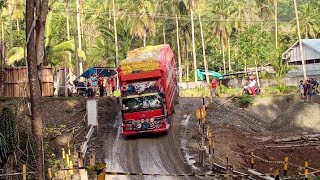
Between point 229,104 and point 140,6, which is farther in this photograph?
point 140,6

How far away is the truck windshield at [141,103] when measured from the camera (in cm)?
2367

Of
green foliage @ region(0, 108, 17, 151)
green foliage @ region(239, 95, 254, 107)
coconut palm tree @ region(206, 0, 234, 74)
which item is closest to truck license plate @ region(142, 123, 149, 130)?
green foliage @ region(0, 108, 17, 151)

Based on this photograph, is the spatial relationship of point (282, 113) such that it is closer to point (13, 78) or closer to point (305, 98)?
point (305, 98)

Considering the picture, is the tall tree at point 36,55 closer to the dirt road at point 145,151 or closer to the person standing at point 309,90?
the dirt road at point 145,151

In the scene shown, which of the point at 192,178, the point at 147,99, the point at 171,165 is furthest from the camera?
the point at 147,99

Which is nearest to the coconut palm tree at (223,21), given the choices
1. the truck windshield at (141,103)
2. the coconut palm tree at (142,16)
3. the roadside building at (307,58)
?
the roadside building at (307,58)

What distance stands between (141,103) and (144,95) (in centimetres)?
45

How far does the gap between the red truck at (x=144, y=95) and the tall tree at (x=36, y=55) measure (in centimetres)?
1425

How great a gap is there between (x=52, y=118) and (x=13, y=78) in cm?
401

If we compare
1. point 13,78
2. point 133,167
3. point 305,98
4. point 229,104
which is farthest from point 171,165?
point 305,98

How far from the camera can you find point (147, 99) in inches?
938

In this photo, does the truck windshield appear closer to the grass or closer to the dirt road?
the dirt road

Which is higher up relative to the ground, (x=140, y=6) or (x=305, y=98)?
(x=140, y=6)

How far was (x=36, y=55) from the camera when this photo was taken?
9297 millimetres
